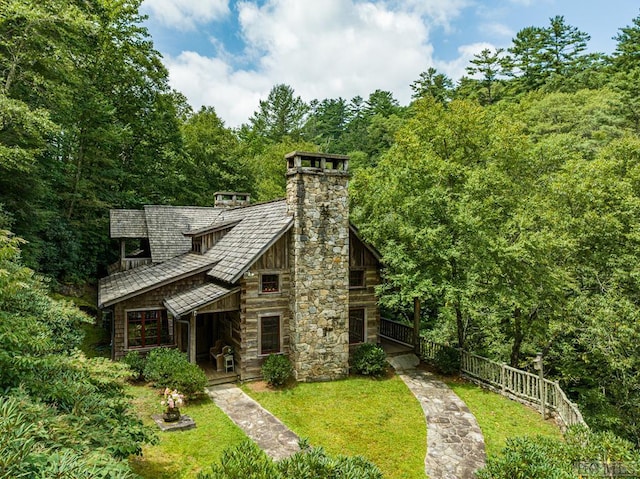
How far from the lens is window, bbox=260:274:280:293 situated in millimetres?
14319

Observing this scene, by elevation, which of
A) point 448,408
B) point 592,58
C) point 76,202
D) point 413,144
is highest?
point 592,58

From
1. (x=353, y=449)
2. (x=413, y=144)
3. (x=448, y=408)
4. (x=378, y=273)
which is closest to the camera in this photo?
(x=353, y=449)

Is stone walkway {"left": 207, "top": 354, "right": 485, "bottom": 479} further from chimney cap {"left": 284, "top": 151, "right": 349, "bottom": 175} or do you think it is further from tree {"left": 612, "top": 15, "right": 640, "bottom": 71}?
tree {"left": 612, "top": 15, "right": 640, "bottom": 71}

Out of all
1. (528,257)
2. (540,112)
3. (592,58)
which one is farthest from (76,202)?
(592,58)

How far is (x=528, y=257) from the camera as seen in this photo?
1398 cm

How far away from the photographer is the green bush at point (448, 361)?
50.2ft

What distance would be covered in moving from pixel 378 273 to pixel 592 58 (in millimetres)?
41188

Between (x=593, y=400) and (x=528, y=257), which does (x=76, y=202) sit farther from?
(x=593, y=400)

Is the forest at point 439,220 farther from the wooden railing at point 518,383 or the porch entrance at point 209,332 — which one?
the porch entrance at point 209,332

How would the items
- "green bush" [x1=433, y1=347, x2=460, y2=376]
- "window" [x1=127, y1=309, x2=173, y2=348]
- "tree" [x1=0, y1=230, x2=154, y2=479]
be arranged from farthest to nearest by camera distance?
1. "green bush" [x1=433, y1=347, x2=460, y2=376]
2. "window" [x1=127, y1=309, x2=173, y2=348]
3. "tree" [x1=0, y1=230, x2=154, y2=479]

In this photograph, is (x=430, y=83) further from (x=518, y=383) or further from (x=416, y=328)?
(x=518, y=383)

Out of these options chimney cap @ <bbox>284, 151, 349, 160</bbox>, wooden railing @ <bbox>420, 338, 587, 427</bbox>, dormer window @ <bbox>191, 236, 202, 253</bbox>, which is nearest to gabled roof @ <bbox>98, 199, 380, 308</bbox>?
dormer window @ <bbox>191, 236, 202, 253</bbox>

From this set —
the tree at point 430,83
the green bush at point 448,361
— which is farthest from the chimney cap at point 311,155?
the tree at point 430,83

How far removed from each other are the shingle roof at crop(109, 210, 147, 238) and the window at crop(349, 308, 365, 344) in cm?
1222
